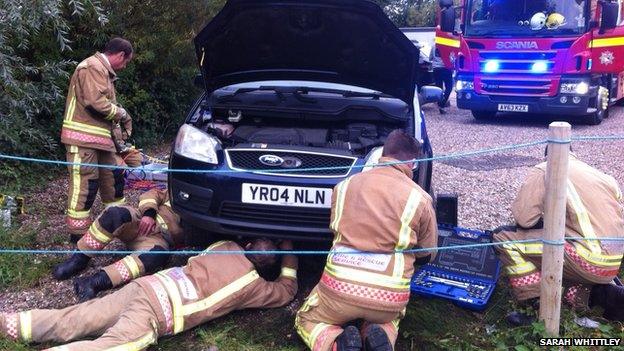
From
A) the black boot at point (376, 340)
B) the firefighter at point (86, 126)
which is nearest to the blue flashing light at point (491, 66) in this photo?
the firefighter at point (86, 126)

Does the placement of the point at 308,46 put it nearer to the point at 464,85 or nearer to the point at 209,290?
the point at 209,290

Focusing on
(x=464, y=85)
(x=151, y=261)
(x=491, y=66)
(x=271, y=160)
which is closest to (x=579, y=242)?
(x=271, y=160)

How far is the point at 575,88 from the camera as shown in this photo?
9.34m

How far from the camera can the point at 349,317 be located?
9.53ft

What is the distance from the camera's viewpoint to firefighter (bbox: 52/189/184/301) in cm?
352

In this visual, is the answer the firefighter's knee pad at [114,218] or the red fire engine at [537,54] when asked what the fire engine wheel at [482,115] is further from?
the firefighter's knee pad at [114,218]

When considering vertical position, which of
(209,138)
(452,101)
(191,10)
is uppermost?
(191,10)

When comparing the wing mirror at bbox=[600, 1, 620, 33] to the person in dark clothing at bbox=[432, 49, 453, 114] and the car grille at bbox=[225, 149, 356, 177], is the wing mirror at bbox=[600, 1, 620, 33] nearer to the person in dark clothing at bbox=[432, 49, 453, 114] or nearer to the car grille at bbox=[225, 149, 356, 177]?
the person in dark clothing at bbox=[432, 49, 453, 114]

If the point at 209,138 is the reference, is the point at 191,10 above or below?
above

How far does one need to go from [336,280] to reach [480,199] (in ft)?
10.8

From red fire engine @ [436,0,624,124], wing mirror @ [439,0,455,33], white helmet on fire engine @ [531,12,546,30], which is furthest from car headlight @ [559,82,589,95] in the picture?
wing mirror @ [439,0,455,33]

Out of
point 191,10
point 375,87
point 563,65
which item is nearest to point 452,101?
point 563,65

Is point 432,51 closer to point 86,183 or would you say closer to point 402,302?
point 86,183

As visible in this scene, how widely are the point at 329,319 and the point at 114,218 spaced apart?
5.40ft
